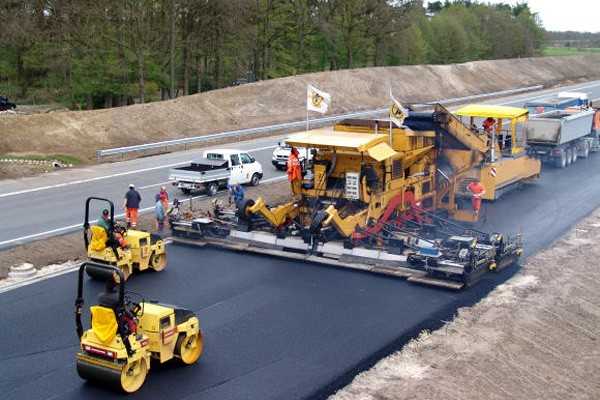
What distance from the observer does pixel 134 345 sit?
1097 centimetres

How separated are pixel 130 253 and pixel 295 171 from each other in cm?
471

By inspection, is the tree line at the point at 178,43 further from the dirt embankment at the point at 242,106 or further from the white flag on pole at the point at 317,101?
the white flag on pole at the point at 317,101

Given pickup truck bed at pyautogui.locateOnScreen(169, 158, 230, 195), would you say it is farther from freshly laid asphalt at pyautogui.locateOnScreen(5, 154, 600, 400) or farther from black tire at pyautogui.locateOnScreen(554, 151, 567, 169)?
black tire at pyautogui.locateOnScreen(554, 151, 567, 169)

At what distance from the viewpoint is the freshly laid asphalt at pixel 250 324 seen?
11477mm

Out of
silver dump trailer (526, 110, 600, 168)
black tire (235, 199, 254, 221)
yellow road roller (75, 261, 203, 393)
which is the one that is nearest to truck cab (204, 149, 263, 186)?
black tire (235, 199, 254, 221)

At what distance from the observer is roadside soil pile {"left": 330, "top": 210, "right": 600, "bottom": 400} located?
11.4 metres

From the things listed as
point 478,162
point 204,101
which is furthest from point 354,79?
point 478,162

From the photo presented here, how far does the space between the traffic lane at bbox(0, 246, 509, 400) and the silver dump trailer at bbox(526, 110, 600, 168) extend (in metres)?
15.6

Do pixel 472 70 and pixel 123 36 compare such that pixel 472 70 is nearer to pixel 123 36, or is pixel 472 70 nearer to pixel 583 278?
pixel 123 36

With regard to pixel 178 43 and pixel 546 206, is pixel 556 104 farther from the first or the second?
pixel 178 43

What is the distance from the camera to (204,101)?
146ft

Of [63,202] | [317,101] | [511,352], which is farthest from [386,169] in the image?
[63,202]

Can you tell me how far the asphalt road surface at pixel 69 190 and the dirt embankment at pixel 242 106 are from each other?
Result: 368 centimetres

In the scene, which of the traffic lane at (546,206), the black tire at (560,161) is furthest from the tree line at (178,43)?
the traffic lane at (546,206)
